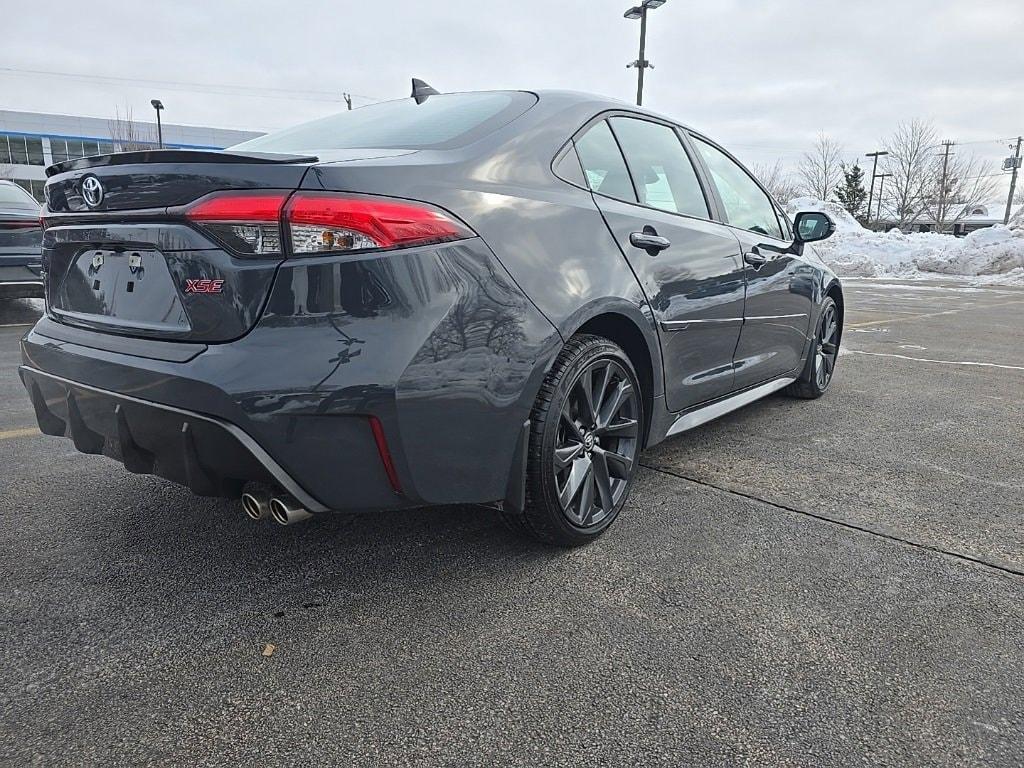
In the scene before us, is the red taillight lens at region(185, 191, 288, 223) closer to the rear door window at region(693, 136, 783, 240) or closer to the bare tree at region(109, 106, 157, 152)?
the rear door window at region(693, 136, 783, 240)

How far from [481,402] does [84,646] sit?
4.05ft

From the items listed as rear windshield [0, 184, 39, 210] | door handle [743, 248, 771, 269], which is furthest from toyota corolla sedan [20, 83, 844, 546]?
rear windshield [0, 184, 39, 210]

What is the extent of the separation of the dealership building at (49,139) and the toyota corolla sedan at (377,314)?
5418 centimetres

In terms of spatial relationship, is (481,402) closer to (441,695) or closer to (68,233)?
(441,695)

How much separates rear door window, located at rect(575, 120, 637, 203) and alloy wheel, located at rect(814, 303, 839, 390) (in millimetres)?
2466

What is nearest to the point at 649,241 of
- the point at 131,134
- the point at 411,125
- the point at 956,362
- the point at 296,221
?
the point at 411,125

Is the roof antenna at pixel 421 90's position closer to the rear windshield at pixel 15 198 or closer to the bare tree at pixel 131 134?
the rear windshield at pixel 15 198

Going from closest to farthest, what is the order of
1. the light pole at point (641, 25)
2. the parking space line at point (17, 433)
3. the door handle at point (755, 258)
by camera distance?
the door handle at point (755, 258) → the parking space line at point (17, 433) → the light pole at point (641, 25)

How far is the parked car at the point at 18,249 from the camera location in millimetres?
7062

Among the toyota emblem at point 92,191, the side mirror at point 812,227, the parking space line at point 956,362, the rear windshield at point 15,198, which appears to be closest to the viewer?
the toyota emblem at point 92,191

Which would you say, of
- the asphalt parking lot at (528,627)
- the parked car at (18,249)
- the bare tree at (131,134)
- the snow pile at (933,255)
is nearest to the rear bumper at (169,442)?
the asphalt parking lot at (528,627)

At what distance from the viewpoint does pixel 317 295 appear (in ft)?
6.00

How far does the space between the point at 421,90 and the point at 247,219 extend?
163cm

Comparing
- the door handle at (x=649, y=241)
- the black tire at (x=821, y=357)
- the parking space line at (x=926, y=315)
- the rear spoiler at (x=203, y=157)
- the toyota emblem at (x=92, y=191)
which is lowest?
the parking space line at (x=926, y=315)
